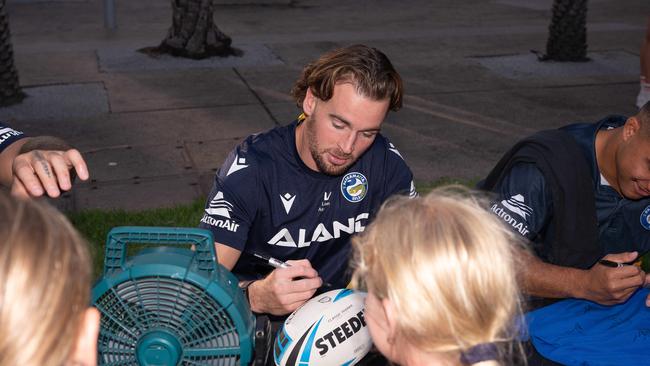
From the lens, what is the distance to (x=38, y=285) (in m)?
1.51

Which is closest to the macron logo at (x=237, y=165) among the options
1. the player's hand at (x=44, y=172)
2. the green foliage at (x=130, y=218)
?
the player's hand at (x=44, y=172)

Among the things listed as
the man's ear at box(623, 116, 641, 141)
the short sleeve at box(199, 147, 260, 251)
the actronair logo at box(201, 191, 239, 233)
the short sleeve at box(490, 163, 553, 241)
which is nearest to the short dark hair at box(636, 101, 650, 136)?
the man's ear at box(623, 116, 641, 141)

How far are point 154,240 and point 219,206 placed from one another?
0.95m

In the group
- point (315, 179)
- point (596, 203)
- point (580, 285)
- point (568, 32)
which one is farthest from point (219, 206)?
point (568, 32)

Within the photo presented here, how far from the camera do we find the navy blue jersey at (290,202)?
131 inches

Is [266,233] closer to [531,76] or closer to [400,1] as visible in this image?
[531,76]

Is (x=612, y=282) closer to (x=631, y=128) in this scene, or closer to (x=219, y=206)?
(x=631, y=128)

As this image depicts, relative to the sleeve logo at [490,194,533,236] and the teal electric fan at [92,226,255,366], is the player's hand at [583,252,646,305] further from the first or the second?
the teal electric fan at [92,226,255,366]

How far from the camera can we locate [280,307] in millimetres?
2922

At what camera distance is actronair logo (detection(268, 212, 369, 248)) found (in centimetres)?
343

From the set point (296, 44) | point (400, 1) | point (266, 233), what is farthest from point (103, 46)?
point (266, 233)

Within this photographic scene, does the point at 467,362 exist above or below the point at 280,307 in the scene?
above

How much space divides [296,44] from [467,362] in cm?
988

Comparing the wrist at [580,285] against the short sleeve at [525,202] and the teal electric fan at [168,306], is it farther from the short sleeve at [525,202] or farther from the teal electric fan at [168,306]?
the teal electric fan at [168,306]
